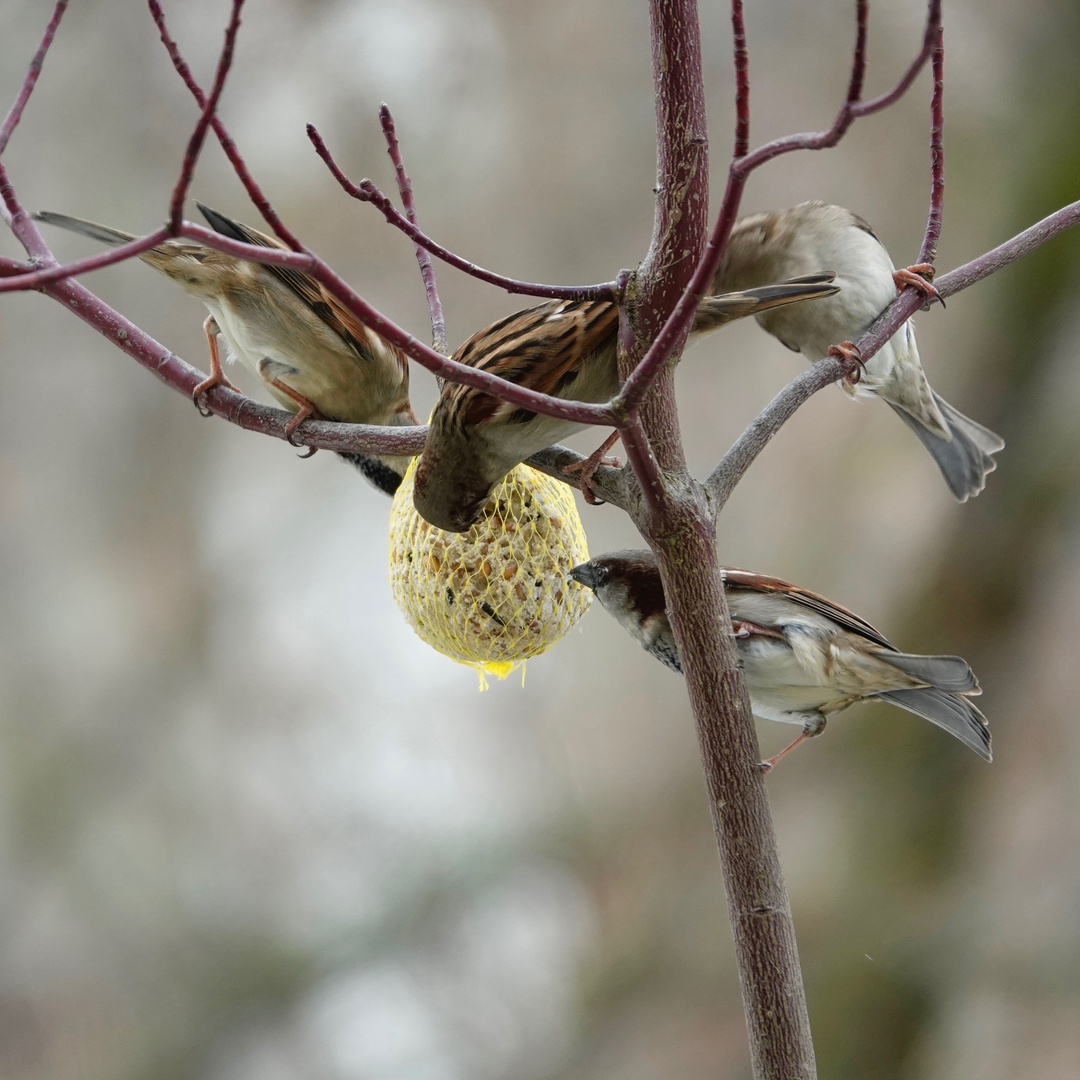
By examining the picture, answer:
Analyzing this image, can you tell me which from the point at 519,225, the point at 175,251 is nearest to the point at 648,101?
the point at 519,225

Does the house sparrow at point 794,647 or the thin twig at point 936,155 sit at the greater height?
the thin twig at point 936,155

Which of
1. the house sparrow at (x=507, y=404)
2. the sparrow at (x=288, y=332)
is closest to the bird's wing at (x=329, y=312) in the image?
the sparrow at (x=288, y=332)

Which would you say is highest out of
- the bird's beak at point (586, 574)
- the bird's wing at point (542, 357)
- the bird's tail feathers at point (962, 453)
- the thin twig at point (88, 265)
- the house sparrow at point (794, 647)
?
the bird's tail feathers at point (962, 453)

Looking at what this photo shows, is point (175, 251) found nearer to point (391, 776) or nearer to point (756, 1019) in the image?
point (756, 1019)

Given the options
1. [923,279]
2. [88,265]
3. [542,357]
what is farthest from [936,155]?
[88,265]

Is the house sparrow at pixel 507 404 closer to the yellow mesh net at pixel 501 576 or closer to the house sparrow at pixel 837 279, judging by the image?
the yellow mesh net at pixel 501 576
